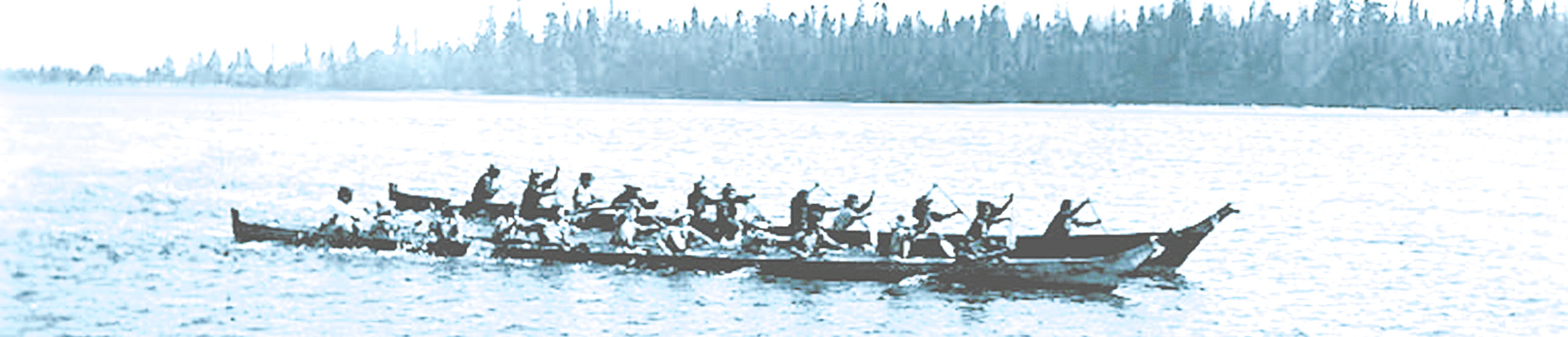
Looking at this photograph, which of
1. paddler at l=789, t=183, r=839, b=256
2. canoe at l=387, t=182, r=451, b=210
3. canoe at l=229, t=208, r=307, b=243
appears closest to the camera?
paddler at l=789, t=183, r=839, b=256

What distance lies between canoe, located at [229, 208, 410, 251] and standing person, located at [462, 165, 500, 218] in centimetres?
277

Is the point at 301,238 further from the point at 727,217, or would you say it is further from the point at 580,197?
the point at 727,217

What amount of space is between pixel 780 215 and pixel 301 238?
1884 cm

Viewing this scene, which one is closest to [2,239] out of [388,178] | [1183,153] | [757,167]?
[388,178]

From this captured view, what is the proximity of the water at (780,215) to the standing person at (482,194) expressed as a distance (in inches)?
126

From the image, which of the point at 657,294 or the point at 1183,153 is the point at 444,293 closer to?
the point at 657,294

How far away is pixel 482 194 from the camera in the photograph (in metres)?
40.7

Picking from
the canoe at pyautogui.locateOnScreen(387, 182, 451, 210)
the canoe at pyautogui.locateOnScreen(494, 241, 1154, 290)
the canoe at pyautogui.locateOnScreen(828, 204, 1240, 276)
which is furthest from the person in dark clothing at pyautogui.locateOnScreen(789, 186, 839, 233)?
the canoe at pyautogui.locateOnScreen(387, 182, 451, 210)

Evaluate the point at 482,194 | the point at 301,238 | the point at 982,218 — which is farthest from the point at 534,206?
the point at 982,218

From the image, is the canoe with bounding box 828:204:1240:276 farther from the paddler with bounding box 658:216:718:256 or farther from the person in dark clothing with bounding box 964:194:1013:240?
the paddler with bounding box 658:216:718:256

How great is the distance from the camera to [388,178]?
243 ft

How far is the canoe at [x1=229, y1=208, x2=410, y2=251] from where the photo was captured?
123 feet

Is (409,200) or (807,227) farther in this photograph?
(409,200)

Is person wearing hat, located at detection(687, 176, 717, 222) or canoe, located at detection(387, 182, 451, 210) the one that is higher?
person wearing hat, located at detection(687, 176, 717, 222)
